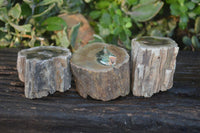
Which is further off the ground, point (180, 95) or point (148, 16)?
point (148, 16)

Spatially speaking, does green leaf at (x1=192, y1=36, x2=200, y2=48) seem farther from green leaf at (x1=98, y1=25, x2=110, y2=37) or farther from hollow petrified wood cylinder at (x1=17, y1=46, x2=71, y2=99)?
hollow petrified wood cylinder at (x1=17, y1=46, x2=71, y2=99)

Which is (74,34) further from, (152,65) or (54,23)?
(152,65)

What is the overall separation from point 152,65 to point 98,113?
0.45 metres

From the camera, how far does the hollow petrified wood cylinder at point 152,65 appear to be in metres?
1.36

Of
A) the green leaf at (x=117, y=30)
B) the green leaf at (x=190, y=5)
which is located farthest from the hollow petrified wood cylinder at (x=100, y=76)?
the green leaf at (x=190, y=5)

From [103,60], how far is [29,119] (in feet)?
1.86

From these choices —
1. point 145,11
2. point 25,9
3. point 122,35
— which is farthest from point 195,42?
point 25,9

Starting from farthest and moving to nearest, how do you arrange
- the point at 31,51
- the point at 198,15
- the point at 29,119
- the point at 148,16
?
the point at 198,15 < the point at 148,16 < the point at 31,51 < the point at 29,119

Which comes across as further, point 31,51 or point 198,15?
point 198,15

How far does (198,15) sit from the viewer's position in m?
2.21

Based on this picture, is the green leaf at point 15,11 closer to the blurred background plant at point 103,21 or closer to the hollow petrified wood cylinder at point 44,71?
the blurred background plant at point 103,21

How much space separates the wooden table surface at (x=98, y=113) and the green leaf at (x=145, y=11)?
2.78 feet

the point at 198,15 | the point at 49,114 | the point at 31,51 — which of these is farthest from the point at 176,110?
the point at 198,15

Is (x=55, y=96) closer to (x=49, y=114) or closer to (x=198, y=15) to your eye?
(x=49, y=114)
